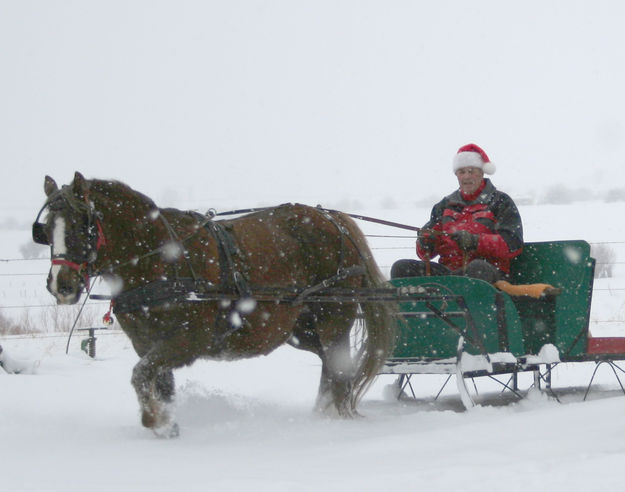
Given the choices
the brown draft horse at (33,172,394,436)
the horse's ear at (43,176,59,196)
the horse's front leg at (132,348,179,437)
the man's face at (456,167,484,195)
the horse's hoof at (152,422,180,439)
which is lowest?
the horse's hoof at (152,422,180,439)

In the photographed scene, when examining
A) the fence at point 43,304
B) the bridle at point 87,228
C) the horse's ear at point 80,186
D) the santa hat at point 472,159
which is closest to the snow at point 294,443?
the bridle at point 87,228

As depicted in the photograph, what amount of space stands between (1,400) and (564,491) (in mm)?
4111

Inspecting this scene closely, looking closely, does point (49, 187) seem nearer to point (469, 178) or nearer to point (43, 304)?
point (469, 178)

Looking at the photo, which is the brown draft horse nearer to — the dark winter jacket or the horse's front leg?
the horse's front leg

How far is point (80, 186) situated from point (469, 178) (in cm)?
299

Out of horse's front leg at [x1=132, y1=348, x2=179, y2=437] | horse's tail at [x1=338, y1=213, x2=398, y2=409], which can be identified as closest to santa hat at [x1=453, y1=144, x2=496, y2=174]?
horse's tail at [x1=338, y1=213, x2=398, y2=409]

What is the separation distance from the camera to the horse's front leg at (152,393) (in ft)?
15.4

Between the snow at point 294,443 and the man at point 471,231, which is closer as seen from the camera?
the snow at point 294,443

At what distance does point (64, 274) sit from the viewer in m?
4.34

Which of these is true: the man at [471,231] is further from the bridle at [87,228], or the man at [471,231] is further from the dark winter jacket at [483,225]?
the bridle at [87,228]

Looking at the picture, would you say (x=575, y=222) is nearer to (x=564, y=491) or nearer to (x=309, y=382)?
(x=309, y=382)

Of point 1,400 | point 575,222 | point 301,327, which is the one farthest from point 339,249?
point 575,222

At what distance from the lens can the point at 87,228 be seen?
452 centimetres

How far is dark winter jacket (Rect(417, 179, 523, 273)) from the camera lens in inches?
233
